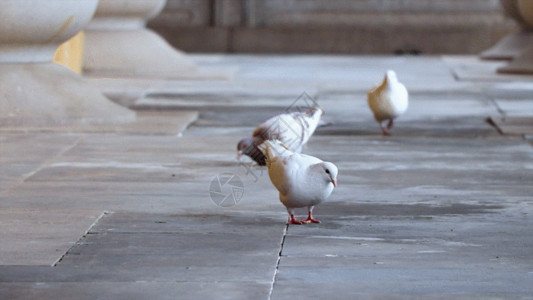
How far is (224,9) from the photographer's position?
21.2 metres

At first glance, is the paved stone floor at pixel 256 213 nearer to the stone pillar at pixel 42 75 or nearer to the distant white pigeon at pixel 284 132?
the distant white pigeon at pixel 284 132

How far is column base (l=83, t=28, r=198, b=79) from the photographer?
15305mm

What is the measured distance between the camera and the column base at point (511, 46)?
18.6 m

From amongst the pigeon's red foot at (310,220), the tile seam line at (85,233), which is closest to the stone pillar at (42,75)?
the tile seam line at (85,233)

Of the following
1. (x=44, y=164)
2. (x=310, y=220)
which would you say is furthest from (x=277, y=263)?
(x=44, y=164)

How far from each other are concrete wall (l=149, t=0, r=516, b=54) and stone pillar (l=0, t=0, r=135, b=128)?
11388 mm

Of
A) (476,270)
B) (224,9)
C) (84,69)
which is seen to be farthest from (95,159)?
(224,9)

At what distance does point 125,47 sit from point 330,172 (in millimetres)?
10839

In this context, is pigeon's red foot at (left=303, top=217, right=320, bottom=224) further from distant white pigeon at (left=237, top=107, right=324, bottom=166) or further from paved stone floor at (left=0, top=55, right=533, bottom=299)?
distant white pigeon at (left=237, top=107, right=324, bottom=166)

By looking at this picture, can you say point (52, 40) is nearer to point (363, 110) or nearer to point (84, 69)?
point (363, 110)

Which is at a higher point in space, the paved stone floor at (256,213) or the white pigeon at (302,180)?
the white pigeon at (302,180)

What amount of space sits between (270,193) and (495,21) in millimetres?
15514

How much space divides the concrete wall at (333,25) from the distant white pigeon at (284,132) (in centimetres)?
1409

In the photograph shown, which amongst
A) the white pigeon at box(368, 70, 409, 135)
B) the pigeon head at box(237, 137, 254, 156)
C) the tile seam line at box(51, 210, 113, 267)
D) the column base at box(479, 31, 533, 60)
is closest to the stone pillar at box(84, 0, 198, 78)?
the column base at box(479, 31, 533, 60)
